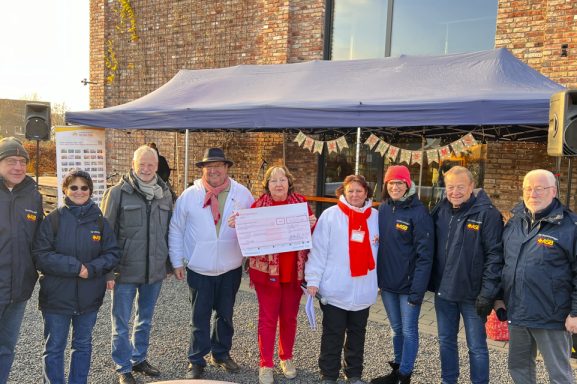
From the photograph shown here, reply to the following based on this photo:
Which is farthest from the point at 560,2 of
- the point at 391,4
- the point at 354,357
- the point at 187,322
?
the point at 187,322

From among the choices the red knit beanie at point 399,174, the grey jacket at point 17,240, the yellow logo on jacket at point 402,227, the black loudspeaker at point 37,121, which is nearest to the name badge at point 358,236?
the yellow logo on jacket at point 402,227

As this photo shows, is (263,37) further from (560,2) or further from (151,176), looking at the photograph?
(151,176)

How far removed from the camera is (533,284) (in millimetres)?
3029

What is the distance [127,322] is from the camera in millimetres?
3771

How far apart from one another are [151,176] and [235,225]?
797 millimetres

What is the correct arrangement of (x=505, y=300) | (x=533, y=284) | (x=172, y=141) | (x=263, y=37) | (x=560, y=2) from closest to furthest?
(x=533, y=284) < (x=505, y=300) < (x=560, y=2) < (x=263, y=37) < (x=172, y=141)

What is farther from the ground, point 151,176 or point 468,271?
point 151,176

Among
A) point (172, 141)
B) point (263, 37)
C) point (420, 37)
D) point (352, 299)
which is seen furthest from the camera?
point (172, 141)

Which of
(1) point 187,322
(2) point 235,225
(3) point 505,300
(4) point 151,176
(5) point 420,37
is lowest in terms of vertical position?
(1) point 187,322

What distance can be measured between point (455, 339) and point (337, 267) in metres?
1.08

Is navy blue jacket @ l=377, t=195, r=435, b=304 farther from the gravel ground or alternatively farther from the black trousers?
the gravel ground

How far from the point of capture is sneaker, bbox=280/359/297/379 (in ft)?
13.3

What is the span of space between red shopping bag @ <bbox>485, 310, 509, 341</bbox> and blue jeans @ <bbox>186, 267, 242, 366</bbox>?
3.02m

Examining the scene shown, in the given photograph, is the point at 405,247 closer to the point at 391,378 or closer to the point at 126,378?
the point at 391,378
